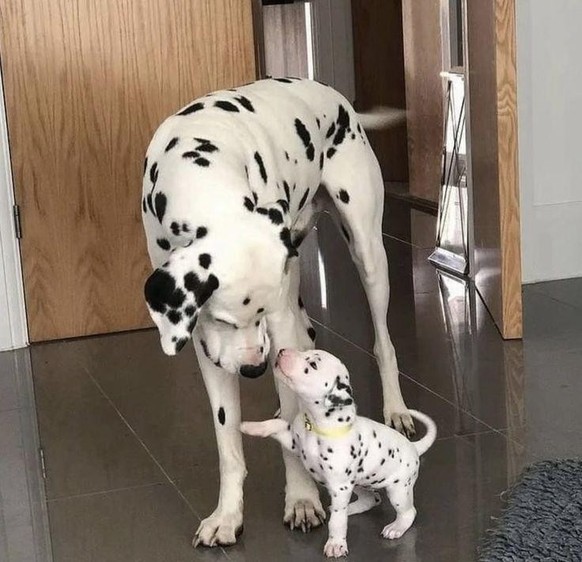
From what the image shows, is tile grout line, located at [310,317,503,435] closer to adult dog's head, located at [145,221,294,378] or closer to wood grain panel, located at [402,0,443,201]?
adult dog's head, located at [145,221,294,378]

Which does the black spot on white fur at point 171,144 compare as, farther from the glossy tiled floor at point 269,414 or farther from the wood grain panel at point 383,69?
the wood grain panel at point 383,69

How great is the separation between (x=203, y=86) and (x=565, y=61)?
1.51 m

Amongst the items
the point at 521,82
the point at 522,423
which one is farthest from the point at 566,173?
the point at 522,423

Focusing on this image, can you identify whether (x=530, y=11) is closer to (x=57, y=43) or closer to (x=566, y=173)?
(x=566, y=173)

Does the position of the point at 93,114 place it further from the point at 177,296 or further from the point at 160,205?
the point at 177,296

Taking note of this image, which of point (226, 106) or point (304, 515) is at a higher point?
point (226, 106)

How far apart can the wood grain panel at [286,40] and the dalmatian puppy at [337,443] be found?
674cm

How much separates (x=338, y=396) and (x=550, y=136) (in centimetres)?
266

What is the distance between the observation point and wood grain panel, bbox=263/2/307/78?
8938 mm

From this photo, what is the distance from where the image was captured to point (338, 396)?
7.36 ft

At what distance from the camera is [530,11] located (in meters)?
4.41

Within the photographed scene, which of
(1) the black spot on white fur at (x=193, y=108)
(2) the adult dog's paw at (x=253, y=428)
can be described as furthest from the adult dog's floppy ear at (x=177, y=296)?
(1) the black spot on white fur at (x=193, y=108)

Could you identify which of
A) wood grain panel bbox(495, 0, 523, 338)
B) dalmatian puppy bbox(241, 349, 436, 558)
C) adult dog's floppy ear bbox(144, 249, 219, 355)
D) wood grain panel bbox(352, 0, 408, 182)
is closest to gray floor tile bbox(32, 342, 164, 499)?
dalmatian puppy bbox(241, 349, 436, 558)

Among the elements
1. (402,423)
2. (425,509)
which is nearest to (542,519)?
(425,509)
